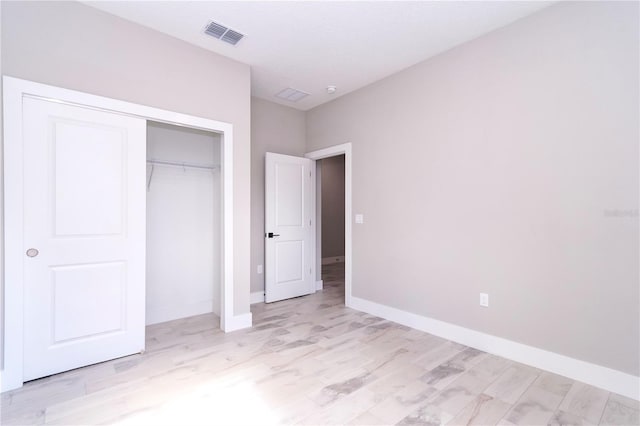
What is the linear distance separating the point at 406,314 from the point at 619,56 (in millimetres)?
2836

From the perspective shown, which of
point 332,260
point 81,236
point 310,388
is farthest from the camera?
point 332,260

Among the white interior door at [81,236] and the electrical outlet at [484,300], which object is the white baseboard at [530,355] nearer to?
the electrical outlet at [484,300]

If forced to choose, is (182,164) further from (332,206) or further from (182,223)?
(332,206)

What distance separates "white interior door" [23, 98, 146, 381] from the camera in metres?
2.26

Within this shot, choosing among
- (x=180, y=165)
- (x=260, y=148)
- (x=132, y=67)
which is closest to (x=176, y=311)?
(x=180, y=165)

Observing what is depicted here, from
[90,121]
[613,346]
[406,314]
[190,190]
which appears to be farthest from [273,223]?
[613,346]

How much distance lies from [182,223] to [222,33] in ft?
7.07

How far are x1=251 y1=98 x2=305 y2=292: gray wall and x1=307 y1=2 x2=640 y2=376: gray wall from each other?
1589 millimetres

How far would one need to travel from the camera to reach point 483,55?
9.26 ft

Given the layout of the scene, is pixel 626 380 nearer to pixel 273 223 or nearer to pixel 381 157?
pixel 381 157

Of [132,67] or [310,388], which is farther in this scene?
[132,67]

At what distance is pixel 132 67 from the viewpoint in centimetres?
267

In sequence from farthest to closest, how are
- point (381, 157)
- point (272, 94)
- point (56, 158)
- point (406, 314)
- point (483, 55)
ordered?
point (272, 94) → point (381, 157) → point (406, 314) → point (483, 55) → point (56, 158)

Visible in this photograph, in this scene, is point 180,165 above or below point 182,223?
above
